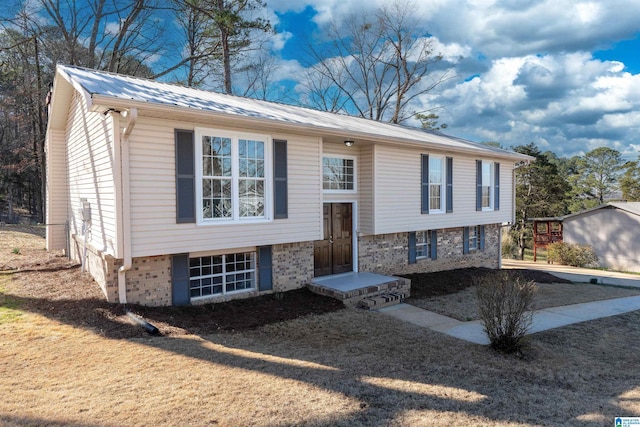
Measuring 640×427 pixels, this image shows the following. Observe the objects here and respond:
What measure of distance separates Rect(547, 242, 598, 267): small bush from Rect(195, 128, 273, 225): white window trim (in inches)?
774

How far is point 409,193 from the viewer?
11398mm

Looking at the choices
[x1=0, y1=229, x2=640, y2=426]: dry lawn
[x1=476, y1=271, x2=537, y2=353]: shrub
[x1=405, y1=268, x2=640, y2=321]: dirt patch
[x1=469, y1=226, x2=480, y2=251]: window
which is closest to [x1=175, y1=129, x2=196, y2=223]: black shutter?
[x1=0, y1=229, x2=640, y2=426]: dry lawn

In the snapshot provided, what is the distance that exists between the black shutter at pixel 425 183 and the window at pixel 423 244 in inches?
36.7

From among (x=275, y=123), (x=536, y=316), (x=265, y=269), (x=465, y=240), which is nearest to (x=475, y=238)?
(x=465, y=240)

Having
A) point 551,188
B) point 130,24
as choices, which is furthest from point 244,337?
point 551,188

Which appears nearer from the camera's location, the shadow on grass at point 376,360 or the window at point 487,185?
the shadow on grass at point 376,360

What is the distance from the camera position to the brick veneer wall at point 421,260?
36.0ft

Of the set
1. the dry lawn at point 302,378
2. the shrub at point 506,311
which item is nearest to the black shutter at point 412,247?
the dry lawn at point 302,378

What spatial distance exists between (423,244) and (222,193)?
289 inches

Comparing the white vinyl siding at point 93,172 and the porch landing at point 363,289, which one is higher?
the white vinyl siding at point 93,172

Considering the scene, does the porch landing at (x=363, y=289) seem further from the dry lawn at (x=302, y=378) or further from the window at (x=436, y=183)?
the window at (x=436, y=183)

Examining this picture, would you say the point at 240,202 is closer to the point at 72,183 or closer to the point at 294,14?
the point at 72,183

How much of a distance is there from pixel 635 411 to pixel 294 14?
72.2 feet

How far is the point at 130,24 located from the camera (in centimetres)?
1906
